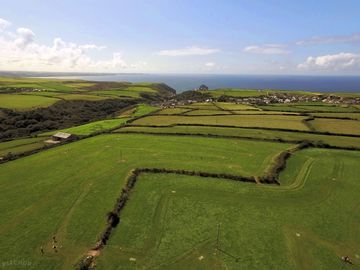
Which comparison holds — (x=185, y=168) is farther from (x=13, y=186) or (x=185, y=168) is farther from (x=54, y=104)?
(x=54, y=104)

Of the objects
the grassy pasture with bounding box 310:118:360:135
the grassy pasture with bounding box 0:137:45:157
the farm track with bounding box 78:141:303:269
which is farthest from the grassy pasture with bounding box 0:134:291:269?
the grassy pasture with bounding box 310:118:360:135

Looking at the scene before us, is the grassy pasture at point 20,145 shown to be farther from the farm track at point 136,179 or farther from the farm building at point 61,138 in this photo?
the farm track at point 136,179

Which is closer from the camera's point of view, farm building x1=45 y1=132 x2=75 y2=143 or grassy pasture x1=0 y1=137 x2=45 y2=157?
grassy pasture x1=0 y1=137 x2=45 y2=157

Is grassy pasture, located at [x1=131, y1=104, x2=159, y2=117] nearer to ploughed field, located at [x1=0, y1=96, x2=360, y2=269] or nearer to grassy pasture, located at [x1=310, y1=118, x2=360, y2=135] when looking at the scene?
ploughed field, located at [x1=0, y1=96, x2=360, y2=269]

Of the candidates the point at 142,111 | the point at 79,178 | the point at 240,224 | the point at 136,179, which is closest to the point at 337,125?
the point at 240,224

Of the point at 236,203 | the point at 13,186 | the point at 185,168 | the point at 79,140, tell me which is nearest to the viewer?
the point at 236,203

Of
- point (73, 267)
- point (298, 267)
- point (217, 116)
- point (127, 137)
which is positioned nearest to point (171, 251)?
point (73, 267)
